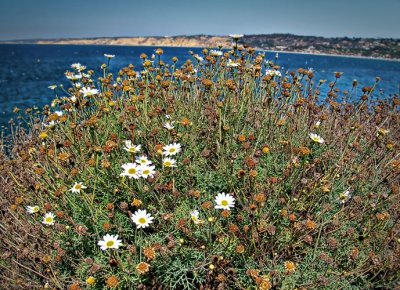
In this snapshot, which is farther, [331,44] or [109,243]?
[331,44]

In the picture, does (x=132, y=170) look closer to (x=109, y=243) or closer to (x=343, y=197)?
(x=109, y=243)

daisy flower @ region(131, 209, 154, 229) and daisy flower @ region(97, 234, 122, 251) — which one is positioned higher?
daisy flower @ region(131, 209, 154, 229)

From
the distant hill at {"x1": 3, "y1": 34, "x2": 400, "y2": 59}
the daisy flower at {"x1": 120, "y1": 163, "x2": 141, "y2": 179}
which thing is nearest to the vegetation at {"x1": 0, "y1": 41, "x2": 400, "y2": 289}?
the daisy flower at {"x1": 120, "y1": 163, "x2": 141, "y2": 179}

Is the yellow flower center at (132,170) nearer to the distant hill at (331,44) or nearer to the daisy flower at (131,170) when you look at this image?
the daisy flower at (131,170)

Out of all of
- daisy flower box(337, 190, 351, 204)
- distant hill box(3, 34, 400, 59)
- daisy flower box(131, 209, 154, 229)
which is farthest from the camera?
distant hill box(3, 34, 400, 59)

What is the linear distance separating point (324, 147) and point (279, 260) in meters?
1.74

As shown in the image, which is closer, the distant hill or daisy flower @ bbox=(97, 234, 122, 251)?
daisy flower @ bbox=(97, 234, 122, 251)

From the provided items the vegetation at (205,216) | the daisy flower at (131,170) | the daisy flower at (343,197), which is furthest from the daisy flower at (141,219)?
the daisy flower at (343,197)

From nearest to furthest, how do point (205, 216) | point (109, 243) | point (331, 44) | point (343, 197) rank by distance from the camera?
point (109, 243)
point (343, 197)
point (205, 216)
point (331, 44)

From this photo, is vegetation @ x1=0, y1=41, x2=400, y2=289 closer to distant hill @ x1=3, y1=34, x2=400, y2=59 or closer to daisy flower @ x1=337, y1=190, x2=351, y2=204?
daisy flower @ x1=337, y1=190, x2=351, y2=204

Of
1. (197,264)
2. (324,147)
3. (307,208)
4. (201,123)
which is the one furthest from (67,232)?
(324,147)

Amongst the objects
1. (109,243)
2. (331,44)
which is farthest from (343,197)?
(331,44)

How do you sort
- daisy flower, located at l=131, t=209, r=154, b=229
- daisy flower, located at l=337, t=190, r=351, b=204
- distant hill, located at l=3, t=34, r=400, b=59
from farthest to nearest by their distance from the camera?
distant hill, located at l=3, t=34, r=400, b=59, daisy flower, located at l=337, t=190, r=351, b=204, daisy flower, located at l=131, t=209, r=154, b=229

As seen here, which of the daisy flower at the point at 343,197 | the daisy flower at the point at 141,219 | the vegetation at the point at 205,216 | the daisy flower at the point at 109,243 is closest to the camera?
the daisy flower at the point at 109,243
